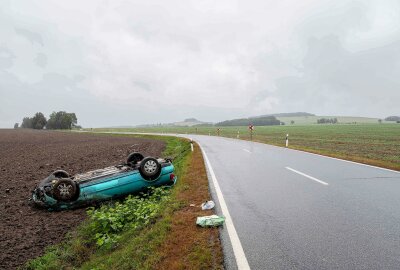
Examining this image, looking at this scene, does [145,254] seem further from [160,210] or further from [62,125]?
[62,125]

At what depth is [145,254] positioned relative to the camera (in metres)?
4.78

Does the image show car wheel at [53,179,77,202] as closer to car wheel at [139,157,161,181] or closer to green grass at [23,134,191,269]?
green grass at [23,134,191,269]

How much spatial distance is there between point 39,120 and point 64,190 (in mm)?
142875

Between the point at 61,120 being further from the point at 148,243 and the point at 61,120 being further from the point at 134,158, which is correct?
the point at 148,243

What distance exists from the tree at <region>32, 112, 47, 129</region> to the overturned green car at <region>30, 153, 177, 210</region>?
5560 inches

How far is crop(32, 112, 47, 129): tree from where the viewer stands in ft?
443

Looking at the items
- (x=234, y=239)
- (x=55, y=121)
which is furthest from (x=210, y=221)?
(x=55, y=121)

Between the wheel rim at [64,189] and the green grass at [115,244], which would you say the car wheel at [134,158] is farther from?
the green grass at [115,244]

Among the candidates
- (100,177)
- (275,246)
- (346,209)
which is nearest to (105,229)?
(100,177)

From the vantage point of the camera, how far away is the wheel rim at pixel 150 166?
9.85 metres

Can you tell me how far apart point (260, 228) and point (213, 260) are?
137 cm

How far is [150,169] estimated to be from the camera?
9.92m

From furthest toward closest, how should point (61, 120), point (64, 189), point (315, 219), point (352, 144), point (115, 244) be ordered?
point (61, 120) → point (352, 144) → point (64, 189) → point (115, 244) → point (315, 219)

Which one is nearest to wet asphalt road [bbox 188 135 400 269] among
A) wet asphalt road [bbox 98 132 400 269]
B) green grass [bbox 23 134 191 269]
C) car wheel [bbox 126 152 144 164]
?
wet asphalt road [bbox 98 132 400 269]
